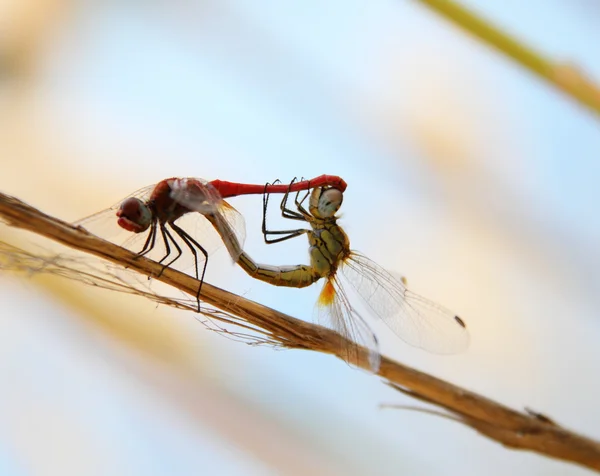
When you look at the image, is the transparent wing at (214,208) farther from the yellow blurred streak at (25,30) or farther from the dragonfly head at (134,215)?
the yellow blurred streak at (25,30)

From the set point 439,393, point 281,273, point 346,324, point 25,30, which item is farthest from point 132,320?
point 25,30

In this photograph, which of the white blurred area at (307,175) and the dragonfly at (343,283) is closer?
the dragonfly at (343,283)

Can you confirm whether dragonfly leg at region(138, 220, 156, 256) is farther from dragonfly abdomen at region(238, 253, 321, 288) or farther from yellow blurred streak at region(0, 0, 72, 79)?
yellow blurred streak at region(0, 0, 72, 79)

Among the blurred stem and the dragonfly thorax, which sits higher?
the blurred stem

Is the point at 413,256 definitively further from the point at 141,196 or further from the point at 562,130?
the point at 141,196

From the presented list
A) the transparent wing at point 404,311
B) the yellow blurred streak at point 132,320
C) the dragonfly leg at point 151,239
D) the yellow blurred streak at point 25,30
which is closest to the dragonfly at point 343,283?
the transparent wing at point 404,311

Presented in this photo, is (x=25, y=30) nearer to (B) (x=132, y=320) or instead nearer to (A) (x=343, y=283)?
(B) (x=132, y=320)

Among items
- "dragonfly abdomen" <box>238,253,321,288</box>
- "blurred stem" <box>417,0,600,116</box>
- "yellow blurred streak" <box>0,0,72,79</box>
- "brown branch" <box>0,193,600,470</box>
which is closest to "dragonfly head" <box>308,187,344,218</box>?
"dragonfly abdomen" <box>238,253,321,288</box>
